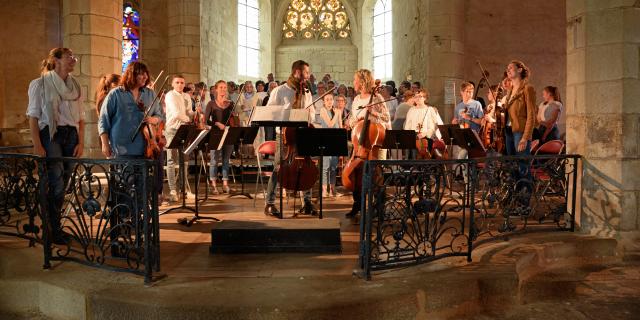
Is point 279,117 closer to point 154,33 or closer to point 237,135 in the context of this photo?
point 237,135

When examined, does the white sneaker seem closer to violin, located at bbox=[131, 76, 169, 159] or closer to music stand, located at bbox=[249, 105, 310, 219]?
violin, located at bbox=[131, 76, 169, 159]

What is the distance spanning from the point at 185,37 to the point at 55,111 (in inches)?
398

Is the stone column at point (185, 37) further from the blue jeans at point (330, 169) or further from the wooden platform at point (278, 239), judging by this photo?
the wooden platform at point (278, 239)

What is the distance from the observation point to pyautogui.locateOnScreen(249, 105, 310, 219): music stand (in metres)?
6.22

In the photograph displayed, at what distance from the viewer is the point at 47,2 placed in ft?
46.2

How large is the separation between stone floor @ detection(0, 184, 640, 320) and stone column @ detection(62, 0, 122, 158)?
11.2 ft

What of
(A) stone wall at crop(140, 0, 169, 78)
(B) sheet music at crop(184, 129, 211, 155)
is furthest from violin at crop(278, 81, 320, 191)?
(A) stone wall at crop(140, 0, 169, 78)

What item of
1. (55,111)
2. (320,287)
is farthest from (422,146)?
(55,111)

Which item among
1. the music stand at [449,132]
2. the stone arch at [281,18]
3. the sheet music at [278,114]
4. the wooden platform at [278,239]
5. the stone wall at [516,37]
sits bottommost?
the wooden platform at [278,239]

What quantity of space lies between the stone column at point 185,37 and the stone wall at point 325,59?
9.31 m

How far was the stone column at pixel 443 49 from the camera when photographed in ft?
43.2

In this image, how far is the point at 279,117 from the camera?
6.30 metres

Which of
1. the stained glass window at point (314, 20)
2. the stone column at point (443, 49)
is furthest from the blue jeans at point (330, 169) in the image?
the stained glass window at point (314, 20)

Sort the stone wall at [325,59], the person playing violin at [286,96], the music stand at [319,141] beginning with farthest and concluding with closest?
the stone wall at [325,59], the person playing violin at [286,96], the music stand at [319,141]
